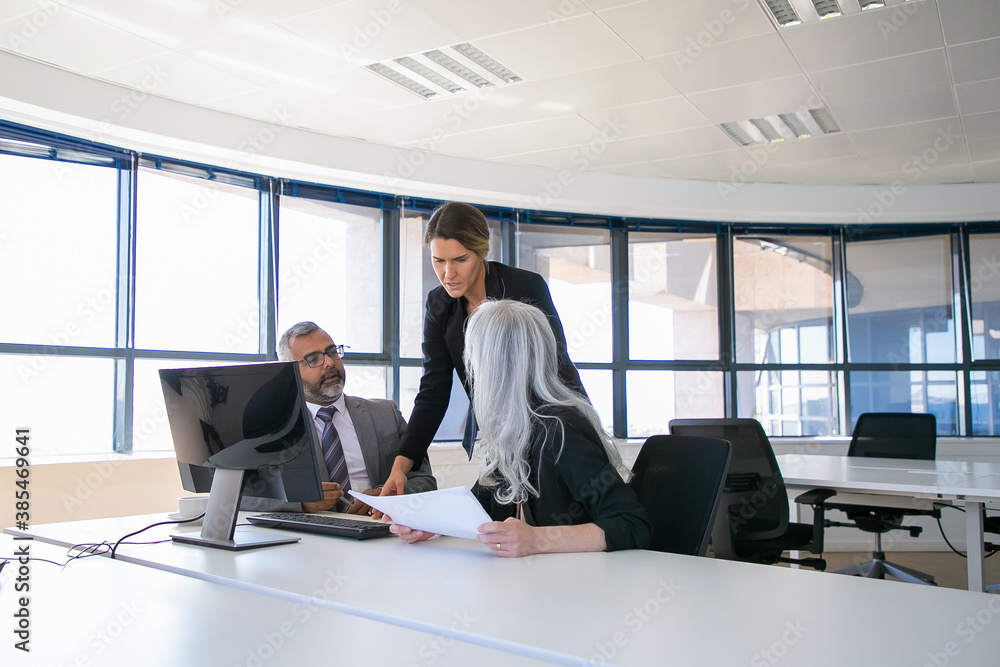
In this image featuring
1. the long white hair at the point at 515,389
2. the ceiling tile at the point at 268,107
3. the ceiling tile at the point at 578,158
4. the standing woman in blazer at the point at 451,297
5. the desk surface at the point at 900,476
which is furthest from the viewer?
the ceiling tile at the point at 578,158

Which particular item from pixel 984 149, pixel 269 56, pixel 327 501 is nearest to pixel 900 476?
pixel 327 501

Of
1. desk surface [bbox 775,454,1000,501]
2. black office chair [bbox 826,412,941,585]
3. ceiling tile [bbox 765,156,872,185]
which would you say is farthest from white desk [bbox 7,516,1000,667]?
ceiling tile [bbox 765,156,872,185]

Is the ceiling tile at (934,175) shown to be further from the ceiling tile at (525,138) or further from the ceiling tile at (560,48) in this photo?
the ceiling tile at (560,48)

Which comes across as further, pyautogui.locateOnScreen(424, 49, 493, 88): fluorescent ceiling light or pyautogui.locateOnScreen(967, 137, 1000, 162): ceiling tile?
pyautogui.locateOnScreen(967, 137, 1000, 162): ceiling tile

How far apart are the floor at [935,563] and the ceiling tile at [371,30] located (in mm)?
3992

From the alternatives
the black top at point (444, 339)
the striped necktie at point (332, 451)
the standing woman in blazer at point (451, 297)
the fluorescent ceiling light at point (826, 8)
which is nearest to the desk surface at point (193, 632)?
the standing woman in blazer at point (451, 297)

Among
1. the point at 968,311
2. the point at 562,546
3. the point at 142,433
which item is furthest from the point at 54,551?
the point at 968,311

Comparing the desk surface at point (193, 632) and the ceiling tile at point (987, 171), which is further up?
the ceiling tile at point (987, 171)

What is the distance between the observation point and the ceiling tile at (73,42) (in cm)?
331

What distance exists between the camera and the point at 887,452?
4551 mm

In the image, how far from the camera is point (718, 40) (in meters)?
3.52

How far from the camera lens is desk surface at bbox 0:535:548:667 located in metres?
1.03

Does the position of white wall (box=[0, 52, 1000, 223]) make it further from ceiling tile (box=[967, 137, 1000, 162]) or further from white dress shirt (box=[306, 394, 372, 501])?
white dress shirt (box=[306, 394, 372, 501])

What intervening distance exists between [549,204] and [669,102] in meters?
1.60
